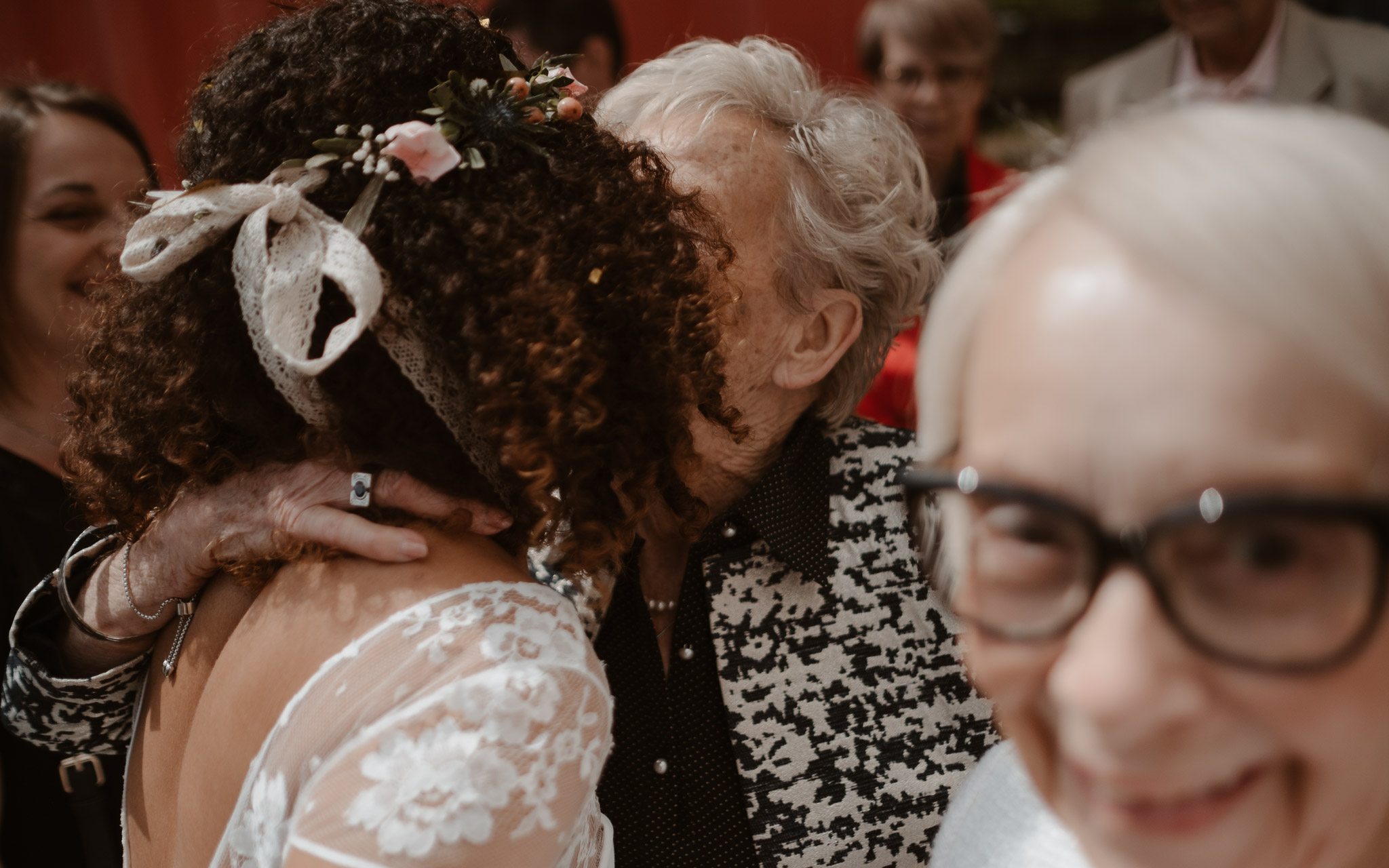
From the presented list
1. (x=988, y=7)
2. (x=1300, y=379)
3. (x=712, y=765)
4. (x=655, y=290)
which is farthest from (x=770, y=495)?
(x=988, y=7)

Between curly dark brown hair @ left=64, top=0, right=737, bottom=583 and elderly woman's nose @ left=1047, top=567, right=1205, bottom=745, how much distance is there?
0.56 m

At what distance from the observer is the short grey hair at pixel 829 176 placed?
1.74 m

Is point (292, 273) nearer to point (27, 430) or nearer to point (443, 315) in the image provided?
point (443, 315)

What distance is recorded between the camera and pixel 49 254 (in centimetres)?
230

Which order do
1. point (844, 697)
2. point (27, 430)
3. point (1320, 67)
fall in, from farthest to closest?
point (1320, 67)
point (27, 430)
point (844, 697)

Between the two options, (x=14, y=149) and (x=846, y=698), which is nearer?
(x=846, y=698)

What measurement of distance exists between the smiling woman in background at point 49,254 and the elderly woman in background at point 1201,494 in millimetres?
1958

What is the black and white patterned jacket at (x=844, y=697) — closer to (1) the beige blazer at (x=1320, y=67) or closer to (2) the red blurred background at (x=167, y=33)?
(1) the beige blazer at (x=1320, y=67)

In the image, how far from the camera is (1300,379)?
22.3 inches

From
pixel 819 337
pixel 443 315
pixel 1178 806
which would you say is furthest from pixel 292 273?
pixel 819 337

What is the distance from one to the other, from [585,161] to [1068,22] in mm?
3267

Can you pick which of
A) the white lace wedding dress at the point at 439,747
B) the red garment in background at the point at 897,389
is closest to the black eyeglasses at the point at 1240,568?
the white lace wedding dress at the point at 439,747

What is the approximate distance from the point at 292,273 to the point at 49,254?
1695 mm

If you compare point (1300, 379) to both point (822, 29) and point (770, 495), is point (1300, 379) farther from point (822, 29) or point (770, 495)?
point (822, 29)
